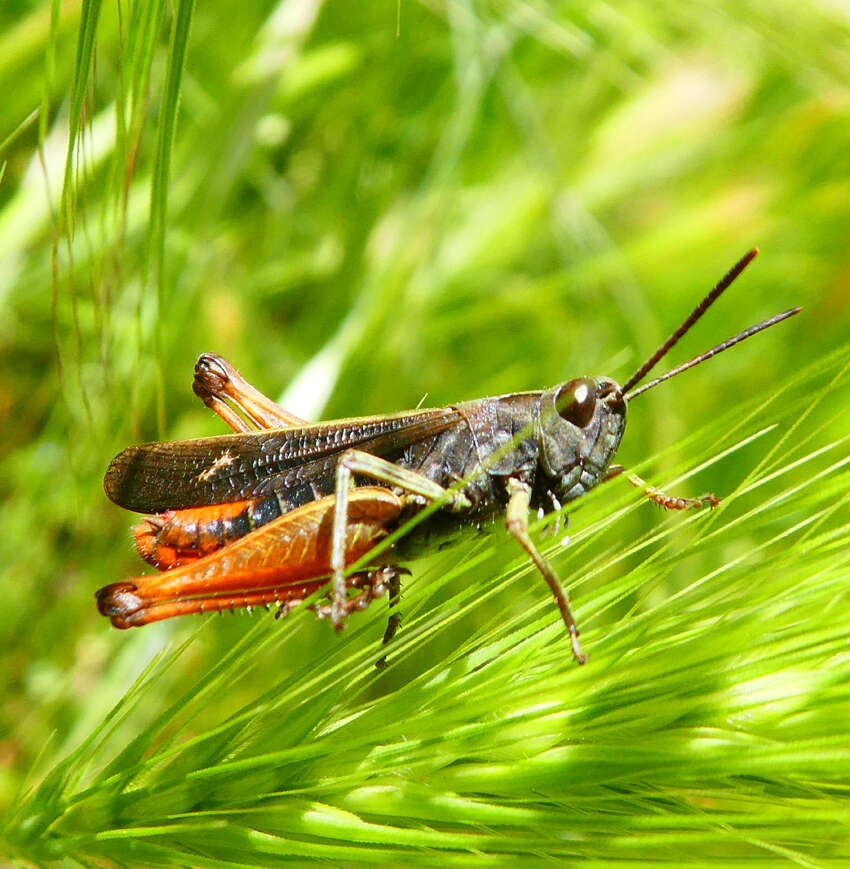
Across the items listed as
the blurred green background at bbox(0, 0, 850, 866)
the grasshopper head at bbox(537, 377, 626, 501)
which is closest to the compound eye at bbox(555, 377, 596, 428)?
the grasshopper head at bbox(537, 377, 626, 501)

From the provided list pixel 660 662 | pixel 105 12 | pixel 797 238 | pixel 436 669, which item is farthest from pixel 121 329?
pixel 797 238

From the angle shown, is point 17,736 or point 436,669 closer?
point 436,669

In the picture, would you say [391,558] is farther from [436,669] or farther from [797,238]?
[797,238]

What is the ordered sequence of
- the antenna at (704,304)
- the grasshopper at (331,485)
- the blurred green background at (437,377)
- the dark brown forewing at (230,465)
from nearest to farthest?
the blurred green background at (437,377), the antenna at (704,304), the grasshopper at (331,485), the dark brown forewing at (230,465)

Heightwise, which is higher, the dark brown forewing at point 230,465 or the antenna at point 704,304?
the antenna at point 704,304

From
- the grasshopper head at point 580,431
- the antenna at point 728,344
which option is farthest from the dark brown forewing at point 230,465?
the antenna at point 728,344

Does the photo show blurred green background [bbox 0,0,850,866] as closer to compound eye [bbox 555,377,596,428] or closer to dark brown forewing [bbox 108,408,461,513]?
dark brown forewing [bbox 108,408,461,513]

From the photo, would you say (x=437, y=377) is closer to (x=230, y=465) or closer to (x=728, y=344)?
(x=230, y=465)

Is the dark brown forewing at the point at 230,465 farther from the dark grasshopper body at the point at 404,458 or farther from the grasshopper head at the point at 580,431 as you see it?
the grasshopper head at the point at 580,431
